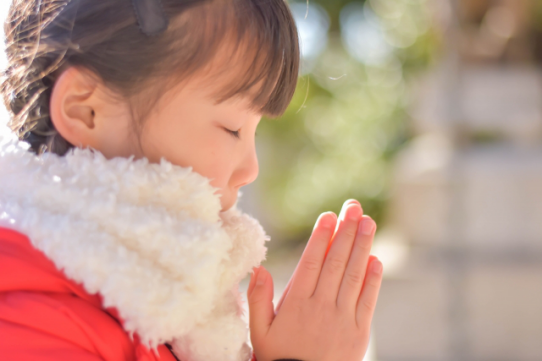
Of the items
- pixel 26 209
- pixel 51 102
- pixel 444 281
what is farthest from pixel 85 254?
pixel 444 281

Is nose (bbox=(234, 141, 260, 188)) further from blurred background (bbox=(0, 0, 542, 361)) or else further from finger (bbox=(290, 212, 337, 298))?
blurred background (bbox=(0, 0, 542, 361))

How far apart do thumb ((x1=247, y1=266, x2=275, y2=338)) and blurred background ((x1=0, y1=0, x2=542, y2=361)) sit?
0.60m

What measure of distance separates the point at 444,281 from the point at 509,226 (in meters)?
0.55

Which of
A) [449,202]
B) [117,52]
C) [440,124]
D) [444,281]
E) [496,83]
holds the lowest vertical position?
[117,52]

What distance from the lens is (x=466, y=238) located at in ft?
10.4

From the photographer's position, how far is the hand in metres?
0.86

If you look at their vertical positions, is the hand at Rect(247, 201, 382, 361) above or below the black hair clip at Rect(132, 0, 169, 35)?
below

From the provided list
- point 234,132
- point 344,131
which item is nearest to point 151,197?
point 234,132

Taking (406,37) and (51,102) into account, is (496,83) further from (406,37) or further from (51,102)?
(51,102)

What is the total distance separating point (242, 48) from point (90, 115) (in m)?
0.25

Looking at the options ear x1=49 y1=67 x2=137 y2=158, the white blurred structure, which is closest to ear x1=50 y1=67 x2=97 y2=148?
ear x1=49 y1=67 x2=137 y2=158

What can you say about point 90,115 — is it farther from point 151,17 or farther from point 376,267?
point 376,267

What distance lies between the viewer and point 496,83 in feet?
13.3

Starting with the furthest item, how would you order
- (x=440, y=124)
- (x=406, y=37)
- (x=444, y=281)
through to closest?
(x=406, y=37), (x=440, y=124), (x=444, y=281)
